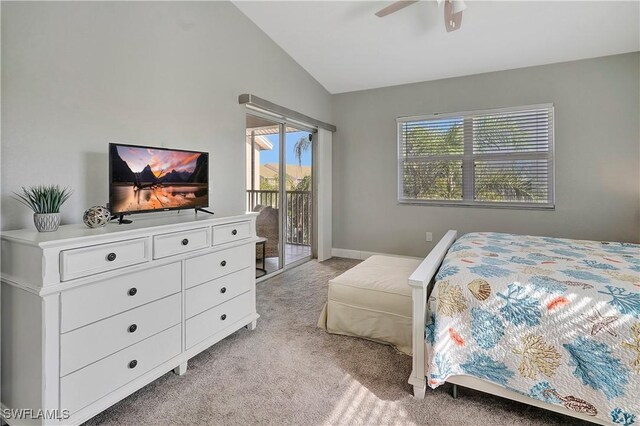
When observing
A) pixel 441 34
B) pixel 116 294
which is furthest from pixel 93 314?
pixel 441 34

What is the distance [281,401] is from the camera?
178 cm

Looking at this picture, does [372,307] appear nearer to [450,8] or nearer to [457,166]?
[450,8]

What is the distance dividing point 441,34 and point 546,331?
9.87 feet

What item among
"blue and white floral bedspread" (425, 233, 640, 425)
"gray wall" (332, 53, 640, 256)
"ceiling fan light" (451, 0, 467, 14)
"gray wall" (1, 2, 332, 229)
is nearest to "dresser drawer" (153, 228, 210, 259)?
"gray wall" (1, 2, 332, 229)

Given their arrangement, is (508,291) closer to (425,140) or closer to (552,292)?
(552,292)

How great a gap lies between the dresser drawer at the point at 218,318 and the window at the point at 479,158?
113 inches

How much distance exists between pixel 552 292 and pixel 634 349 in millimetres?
341

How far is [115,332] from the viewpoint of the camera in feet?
5.48

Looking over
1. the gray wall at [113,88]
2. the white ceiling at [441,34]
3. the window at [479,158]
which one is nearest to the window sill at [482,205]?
the window at [479,158]

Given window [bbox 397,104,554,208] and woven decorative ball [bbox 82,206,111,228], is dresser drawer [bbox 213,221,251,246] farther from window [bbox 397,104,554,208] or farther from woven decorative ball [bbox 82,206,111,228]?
window [bbox 397,104,554,208]

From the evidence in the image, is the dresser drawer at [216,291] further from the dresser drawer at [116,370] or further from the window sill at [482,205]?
the window sill at [482,205]

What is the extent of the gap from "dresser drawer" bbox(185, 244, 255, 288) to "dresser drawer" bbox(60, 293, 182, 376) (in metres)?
0.16

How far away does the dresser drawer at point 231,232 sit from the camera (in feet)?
7.45

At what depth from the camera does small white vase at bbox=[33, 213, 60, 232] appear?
1.66m
